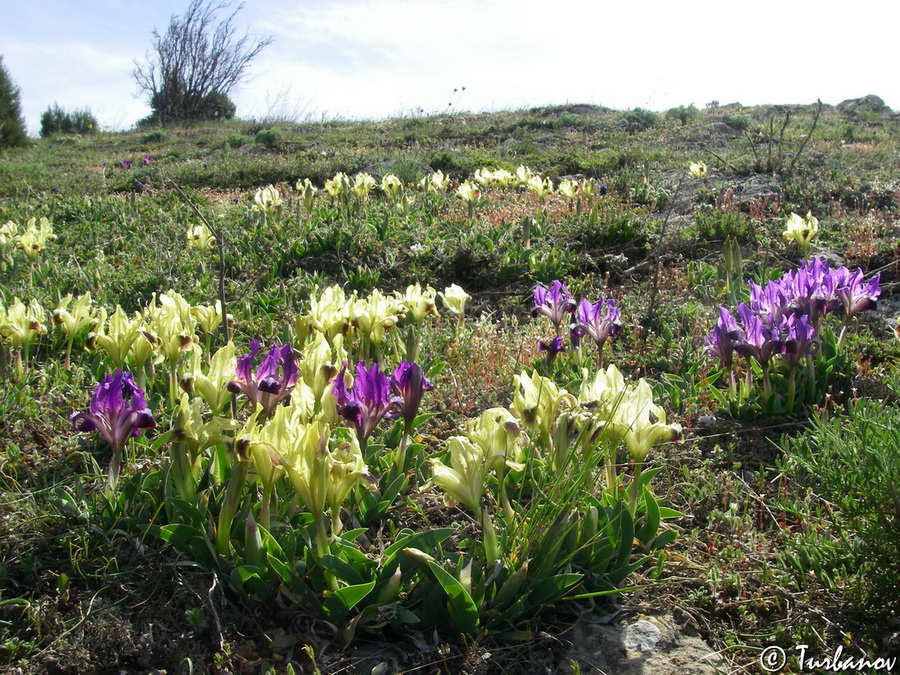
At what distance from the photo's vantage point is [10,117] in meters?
23.2

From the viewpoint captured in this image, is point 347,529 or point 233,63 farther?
point 233,63

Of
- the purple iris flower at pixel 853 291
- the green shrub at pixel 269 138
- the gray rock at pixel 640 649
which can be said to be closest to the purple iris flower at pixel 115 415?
the gray rock at pixel 640 649

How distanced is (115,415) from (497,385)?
1.90 m

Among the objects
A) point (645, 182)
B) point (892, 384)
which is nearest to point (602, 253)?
point (645, 182)

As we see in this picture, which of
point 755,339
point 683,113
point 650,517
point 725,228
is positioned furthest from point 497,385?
point 683,113

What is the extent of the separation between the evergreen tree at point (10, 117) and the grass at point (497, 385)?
14354 mm

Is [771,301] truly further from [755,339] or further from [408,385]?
[408,385]

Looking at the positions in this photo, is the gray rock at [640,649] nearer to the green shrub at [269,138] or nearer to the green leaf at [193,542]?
the green leaf at [193,542]

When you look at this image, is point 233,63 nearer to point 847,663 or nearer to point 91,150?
point 91,150

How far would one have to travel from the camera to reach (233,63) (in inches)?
1291

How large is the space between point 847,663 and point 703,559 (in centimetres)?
58

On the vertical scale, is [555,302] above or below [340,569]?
above

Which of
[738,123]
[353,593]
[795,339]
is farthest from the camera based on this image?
[738,123]

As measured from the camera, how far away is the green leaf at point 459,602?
6.01ft
